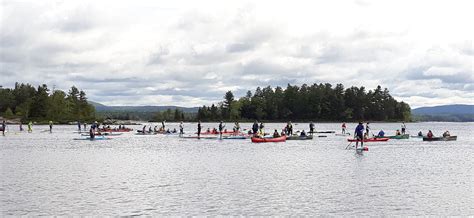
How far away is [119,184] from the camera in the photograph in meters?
34.9

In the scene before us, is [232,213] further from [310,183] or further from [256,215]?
[310,183]

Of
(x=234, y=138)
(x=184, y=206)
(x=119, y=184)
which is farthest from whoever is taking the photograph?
(x=234, y=138)

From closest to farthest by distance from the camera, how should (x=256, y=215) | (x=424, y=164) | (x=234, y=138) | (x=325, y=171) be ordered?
1. (x=256, y=215)
2. (x=325, y=171)
3. (x=424, y=164)
4. (x=234, y=138)

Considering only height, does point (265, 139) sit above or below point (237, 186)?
above

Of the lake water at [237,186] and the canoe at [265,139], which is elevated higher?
the canoe at [265,139]

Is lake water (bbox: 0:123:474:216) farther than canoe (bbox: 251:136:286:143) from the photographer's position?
No

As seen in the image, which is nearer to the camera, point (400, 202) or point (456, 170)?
point (400, 202)

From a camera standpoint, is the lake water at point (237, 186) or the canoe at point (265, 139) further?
the canoe at point (265, 139)

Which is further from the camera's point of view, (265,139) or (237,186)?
(265,139)

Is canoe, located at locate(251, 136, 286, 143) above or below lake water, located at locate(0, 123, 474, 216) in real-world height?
above

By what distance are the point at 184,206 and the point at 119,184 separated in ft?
28.7

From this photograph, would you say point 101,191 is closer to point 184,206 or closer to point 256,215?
point 184,206

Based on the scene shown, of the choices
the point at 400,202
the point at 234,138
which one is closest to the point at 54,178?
the point at 400,202

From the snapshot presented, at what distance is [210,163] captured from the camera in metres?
49.2
